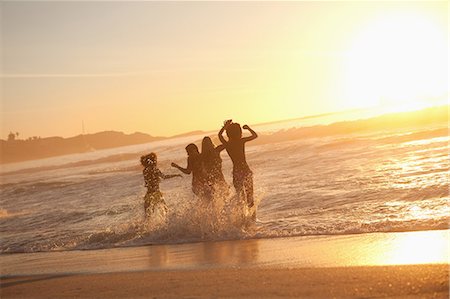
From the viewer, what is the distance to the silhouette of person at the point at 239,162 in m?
10.8

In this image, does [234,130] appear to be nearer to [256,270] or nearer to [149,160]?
[149,160]

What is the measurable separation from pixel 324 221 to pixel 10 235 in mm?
7647

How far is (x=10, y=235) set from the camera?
510 inches

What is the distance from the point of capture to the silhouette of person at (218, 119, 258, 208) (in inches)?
427

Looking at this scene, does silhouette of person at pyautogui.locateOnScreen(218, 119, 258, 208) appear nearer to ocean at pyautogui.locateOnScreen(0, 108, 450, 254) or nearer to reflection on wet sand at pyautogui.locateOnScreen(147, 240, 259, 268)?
ocean at pyautogui.locateOnScreen(0, 108, 450, 254)

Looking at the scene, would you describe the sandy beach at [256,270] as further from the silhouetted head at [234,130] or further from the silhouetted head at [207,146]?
the silhouetted head at [234,130]

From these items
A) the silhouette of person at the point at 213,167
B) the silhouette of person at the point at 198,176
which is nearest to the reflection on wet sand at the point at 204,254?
the silhouette of person at the point at 198,176

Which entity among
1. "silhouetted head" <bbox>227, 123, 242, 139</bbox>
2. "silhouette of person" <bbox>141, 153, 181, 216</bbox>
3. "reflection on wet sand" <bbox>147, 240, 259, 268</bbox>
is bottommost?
"reflection on wet sand" <bbox>147, 240, 259, 268</bbox>

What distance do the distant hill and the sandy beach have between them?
10971cm

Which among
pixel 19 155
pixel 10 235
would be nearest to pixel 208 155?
pixel 10 235

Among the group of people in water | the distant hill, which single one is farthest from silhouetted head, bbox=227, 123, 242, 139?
the distant hill

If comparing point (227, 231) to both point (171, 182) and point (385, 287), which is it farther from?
point (171, 182)

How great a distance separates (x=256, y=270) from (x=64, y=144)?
414ft

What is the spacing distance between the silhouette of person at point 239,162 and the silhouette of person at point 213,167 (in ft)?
0.95
